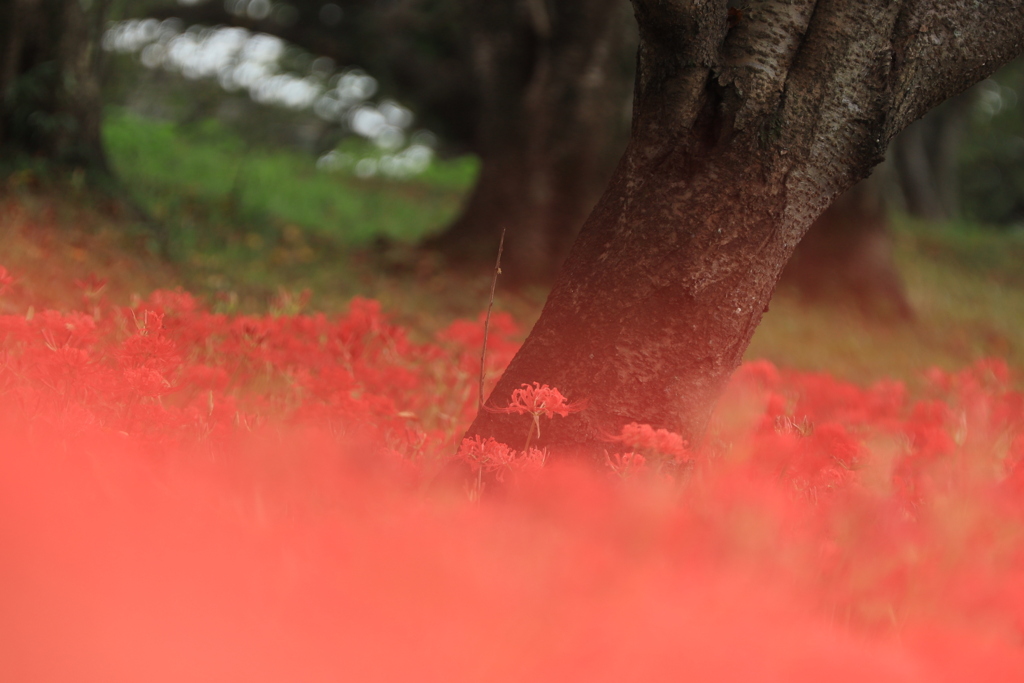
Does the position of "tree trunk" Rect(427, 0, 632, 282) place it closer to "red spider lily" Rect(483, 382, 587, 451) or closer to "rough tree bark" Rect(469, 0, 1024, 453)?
"rough tree bark" Rect(469, 0, 1024, 453)

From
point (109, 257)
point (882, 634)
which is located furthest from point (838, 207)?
point (882, 634)

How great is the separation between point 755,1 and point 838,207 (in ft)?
20.3

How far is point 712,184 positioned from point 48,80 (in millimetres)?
5226

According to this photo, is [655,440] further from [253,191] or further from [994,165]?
[994,165]

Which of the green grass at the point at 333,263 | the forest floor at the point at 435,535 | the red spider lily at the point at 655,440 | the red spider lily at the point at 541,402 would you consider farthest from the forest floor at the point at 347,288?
the red spider lily at the point at 655,440

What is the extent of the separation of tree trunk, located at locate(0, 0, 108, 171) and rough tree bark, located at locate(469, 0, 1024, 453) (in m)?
4.87

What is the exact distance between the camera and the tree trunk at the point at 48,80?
5.80 meters

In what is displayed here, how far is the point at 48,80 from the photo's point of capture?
5.86 metres

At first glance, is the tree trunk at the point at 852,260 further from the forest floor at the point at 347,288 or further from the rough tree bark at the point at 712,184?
the rough tree bark at the point at 712,184

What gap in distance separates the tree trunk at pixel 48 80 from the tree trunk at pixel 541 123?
275cm

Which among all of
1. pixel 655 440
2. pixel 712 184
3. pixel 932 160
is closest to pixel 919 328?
pixel 712 184

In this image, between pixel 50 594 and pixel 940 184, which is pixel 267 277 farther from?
pixel 940 184

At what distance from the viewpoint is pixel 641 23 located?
7.18 feet

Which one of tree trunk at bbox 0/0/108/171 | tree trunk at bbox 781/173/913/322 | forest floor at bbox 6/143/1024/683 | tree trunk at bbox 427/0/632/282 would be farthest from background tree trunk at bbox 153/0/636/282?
forest floor at bbox 6/143/1024/683
